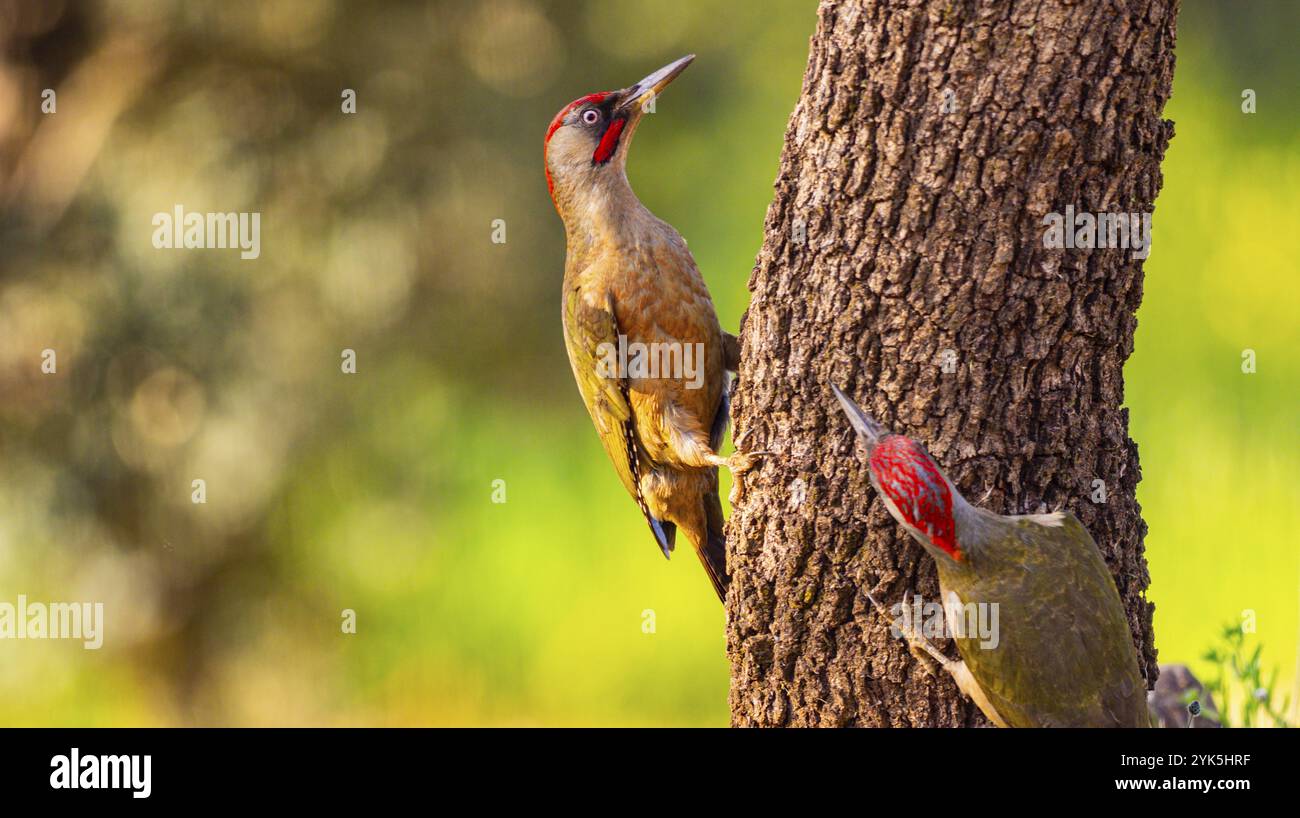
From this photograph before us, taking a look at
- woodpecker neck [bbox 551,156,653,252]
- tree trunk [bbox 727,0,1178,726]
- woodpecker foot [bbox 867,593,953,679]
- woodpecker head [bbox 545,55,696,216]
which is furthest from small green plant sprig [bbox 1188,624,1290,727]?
woodpecker head [bbox 545,55,696,216]

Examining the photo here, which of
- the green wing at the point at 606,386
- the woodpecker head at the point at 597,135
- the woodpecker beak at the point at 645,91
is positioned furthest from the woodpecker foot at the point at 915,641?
the woodpecker beak at the point at 645,91

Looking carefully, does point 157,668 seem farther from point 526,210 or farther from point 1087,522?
point 1087,522

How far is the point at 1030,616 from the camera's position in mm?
2039

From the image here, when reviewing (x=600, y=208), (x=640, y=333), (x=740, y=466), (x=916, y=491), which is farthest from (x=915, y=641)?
(x=600, y=208)

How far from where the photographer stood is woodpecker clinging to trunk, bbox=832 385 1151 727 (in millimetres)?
2004

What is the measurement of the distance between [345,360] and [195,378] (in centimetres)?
61

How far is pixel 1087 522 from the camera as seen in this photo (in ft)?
7.07

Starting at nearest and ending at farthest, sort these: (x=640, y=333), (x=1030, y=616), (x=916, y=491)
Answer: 1. (x=916, y=491)
2. (x=1030, y=616)
3. (x=640, y=333)

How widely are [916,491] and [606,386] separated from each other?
3.77 ft

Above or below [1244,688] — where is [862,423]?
above

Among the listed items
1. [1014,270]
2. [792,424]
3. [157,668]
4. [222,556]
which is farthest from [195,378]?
[1014,270]

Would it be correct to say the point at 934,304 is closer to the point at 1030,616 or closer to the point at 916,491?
the point at 916,491

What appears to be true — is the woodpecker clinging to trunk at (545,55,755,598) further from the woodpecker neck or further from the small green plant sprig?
the small green plant sprig

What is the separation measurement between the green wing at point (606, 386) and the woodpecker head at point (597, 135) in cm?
30
